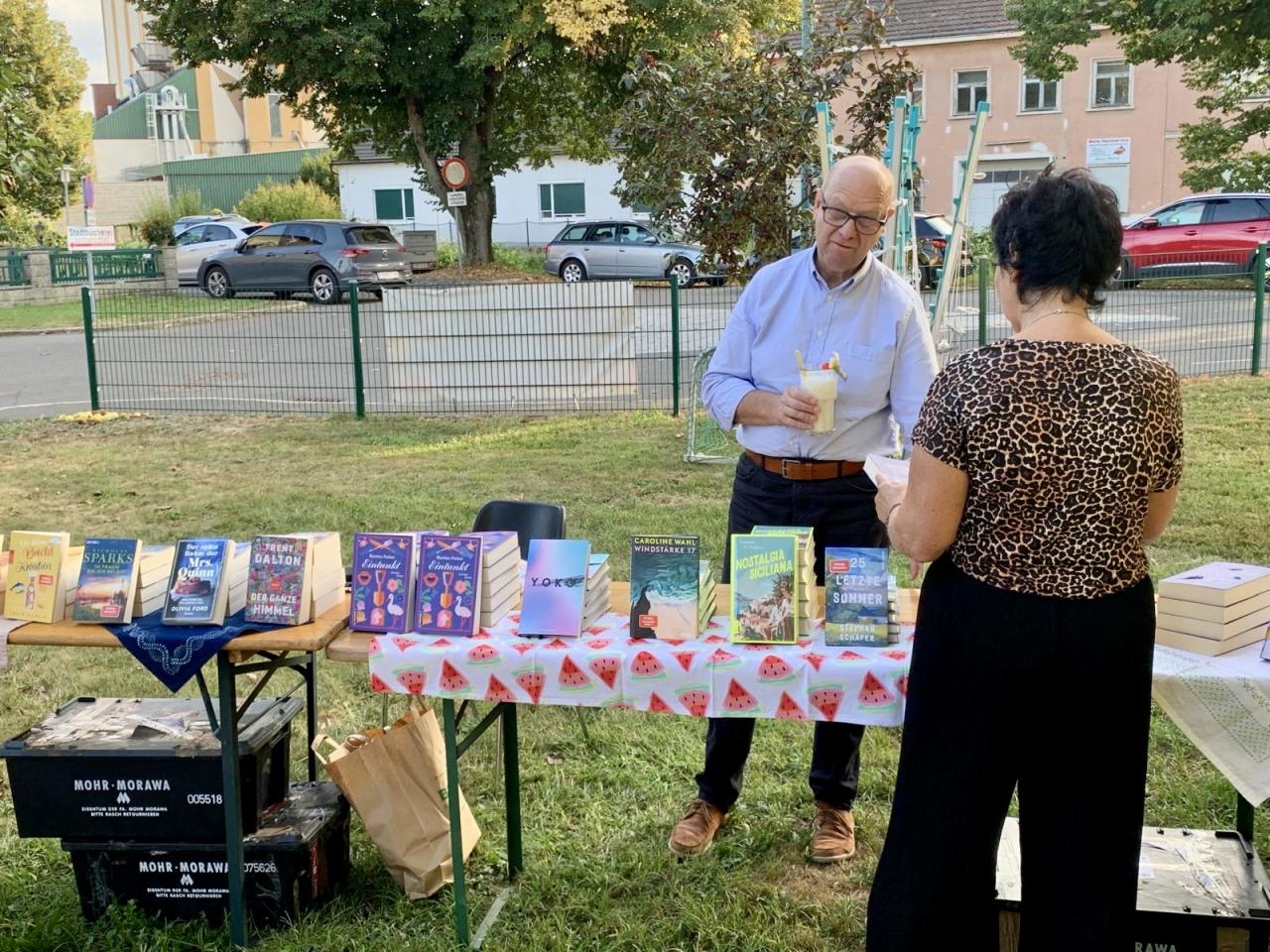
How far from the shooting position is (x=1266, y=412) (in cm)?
967

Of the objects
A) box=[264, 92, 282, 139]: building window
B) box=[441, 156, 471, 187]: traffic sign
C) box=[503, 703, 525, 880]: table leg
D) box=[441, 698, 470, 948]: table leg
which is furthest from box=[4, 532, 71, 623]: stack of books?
box=[264, 92, 282, 139]: building window

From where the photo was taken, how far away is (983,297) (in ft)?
34.7

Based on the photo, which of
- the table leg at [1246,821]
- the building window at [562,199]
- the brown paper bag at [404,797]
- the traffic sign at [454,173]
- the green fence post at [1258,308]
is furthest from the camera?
the building window at [562,199]

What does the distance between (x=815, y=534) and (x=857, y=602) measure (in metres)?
0.61

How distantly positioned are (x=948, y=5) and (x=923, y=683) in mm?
34062

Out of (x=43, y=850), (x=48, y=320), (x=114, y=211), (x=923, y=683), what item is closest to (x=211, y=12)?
(x=48, y=320)

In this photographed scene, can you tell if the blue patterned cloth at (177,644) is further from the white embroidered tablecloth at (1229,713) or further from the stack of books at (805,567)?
the white embroidered tablecloth at (1229,713)

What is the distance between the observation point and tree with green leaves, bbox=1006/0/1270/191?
1727 centimetres

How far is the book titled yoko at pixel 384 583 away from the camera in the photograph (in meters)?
3.07

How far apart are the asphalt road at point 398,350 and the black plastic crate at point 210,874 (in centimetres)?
727

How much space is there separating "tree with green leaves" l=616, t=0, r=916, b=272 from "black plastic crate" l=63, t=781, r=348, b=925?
5.49m

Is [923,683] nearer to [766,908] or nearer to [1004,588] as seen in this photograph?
[1004,588]

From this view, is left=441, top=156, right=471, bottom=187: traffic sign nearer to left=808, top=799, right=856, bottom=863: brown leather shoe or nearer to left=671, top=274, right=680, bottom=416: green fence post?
left=671, top=274, right=680, bottom=416: green fence post

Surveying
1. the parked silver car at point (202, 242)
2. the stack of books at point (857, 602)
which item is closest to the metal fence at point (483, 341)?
the stack of books at point (857, 602)
